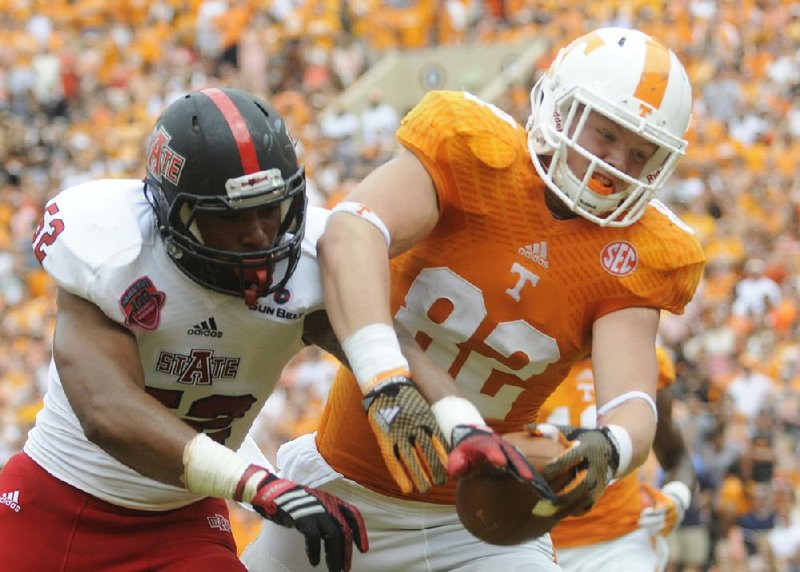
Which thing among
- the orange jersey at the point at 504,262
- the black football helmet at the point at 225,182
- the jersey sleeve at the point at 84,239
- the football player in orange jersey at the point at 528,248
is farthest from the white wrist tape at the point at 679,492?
the jersey sleeve at the point at 84,239

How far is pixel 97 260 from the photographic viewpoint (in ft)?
11.5

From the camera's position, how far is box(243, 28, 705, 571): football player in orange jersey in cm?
377

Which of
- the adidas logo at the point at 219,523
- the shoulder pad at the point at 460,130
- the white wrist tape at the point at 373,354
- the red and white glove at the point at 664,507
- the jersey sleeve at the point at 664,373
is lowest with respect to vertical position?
the red and white glove at the point at 664,507

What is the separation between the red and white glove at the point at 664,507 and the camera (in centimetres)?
572

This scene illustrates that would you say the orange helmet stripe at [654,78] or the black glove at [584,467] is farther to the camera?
the orange helmet stripe at [654,78]

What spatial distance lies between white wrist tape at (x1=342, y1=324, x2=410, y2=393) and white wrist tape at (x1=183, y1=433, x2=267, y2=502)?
325mm

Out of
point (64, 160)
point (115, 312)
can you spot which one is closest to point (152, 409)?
point (115, 312)

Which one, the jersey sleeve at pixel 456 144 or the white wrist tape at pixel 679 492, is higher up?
the jersey sleeve at pixel 456 144

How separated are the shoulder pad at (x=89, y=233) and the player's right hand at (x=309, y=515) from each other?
0.70 m

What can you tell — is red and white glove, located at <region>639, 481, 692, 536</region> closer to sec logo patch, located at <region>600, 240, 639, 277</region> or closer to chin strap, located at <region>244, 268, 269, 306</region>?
sec logo patch, located at <region>600, 240, 639, 277</region>

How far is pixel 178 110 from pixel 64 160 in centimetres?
1152

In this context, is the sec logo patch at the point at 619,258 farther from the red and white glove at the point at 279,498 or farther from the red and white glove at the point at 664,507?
the red and white glove at the point at 664,507

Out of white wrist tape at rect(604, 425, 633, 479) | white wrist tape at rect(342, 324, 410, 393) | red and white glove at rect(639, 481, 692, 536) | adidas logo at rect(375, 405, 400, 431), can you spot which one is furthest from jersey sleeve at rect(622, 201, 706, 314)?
red and white glove at rect(639, 481, 692, 536)

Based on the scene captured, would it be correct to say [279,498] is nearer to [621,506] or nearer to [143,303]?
[143,303]
